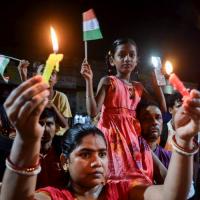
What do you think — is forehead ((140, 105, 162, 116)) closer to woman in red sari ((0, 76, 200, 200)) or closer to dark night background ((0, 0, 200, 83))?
woman in red sari ((0, 76, 200, 200))

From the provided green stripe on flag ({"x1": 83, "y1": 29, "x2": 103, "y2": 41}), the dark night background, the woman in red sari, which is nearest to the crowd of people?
the woman in red sari

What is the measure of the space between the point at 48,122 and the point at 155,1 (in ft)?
19.0

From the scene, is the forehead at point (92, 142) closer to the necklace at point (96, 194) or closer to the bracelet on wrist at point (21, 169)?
the necklace at point (96, 194)

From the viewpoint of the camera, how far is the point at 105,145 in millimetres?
2660

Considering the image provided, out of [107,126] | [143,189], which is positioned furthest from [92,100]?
[143,189]

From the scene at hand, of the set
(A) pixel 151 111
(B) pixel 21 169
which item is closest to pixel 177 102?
(A) pixel 151 111

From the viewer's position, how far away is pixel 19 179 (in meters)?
1.63

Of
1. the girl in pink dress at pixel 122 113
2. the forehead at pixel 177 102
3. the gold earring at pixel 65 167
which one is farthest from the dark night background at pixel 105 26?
the gold earring at pixel 65 167

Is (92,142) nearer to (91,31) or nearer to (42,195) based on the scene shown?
(42,195)

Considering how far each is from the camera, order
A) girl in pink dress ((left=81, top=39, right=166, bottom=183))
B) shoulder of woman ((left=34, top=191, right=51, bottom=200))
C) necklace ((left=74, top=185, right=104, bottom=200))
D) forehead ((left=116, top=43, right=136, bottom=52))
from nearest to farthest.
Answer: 1. shoulder of woman ((left=34, top=191, right=51, bottom=200))
2. necklace ((left=74, top=185, right=104, bottom=200))
3. girl in pink dress ((left=81, top=39, right=166, bottom=183))
4. forehead ((left=116, top=43, right=136, bottom=52))

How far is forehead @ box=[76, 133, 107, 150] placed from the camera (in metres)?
2.58

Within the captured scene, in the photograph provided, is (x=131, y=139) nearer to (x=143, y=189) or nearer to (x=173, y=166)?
(x=143, y=189)

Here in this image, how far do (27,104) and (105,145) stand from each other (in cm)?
126

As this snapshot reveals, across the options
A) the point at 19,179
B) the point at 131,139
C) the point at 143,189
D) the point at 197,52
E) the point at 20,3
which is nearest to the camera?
the point at 19,179
